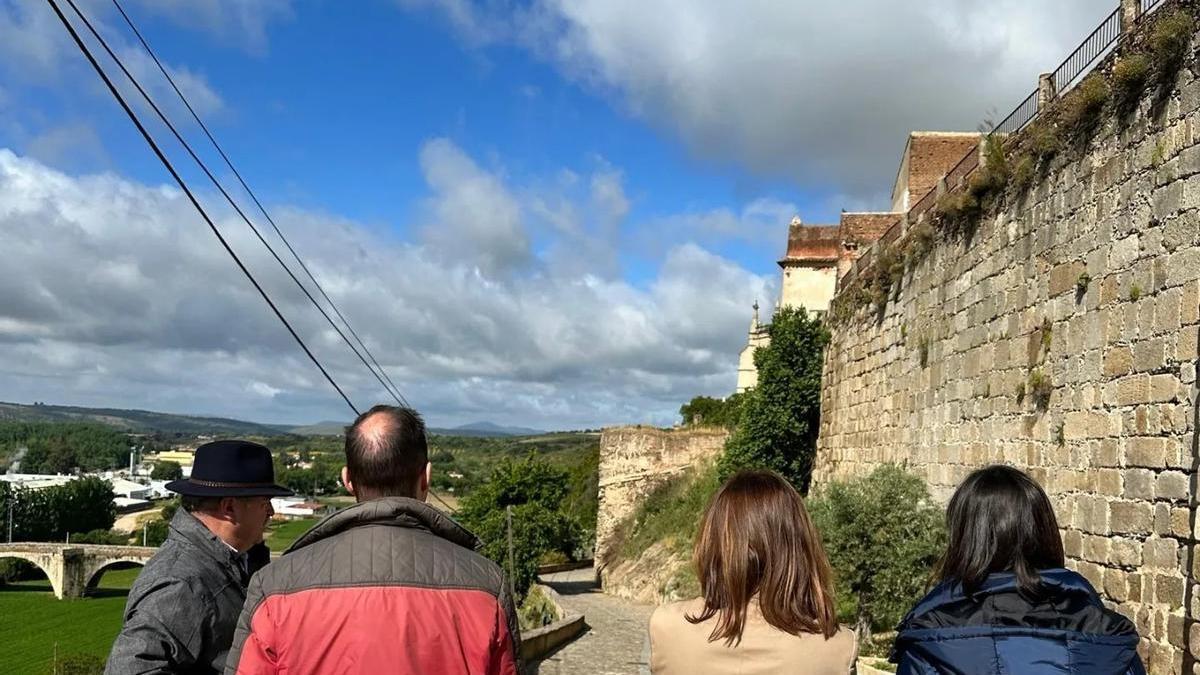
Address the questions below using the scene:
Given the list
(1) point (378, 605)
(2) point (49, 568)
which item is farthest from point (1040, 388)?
(2) point (49, 568)

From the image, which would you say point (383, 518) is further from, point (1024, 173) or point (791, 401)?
point (791, 401)

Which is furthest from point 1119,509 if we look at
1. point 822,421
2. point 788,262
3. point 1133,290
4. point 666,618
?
point 788,262

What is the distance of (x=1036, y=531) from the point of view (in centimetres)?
298

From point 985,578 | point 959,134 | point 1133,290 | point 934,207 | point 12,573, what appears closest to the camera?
point 985,578

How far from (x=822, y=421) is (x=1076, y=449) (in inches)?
470

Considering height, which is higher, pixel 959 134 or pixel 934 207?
pixel 959 134

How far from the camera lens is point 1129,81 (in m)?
8.17

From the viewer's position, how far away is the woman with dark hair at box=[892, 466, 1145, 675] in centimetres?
275

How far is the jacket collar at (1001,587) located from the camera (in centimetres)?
288

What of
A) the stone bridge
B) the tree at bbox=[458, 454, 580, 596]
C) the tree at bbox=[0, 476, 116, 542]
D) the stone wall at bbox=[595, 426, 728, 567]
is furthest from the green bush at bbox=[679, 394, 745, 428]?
the tree at bbox=[0, 476, 116, 542]

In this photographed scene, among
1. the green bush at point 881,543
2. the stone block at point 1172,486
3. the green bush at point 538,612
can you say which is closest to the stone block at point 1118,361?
the stone block at point 1172,486

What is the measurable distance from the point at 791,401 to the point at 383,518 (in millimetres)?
21308

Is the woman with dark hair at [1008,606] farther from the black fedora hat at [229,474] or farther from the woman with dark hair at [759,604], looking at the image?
the black fedora hat at [229,474]

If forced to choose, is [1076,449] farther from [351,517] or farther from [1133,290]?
[351,517]
